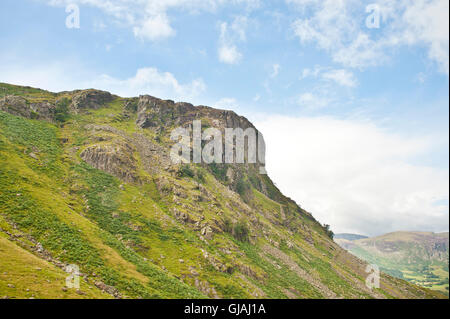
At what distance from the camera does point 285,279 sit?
7106cm

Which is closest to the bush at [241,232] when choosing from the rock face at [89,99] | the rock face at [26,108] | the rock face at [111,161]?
the rock face at [111,161]

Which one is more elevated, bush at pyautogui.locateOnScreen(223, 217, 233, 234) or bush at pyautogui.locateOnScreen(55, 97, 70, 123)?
bush at pyautogui.locateOnScreen(55, 97, 70, 123)

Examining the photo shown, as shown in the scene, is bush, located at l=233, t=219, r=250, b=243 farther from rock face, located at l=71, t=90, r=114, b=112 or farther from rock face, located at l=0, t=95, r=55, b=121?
rock face, located at l=71, t=90, r=114, b=112

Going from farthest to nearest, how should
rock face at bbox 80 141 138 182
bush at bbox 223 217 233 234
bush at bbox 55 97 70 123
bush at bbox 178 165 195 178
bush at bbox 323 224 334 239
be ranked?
bush at bbox 323 224 334 239 → bush at bbox 55 97 70 123 → bush at bbox 178 165 195 178 → bush at bbox 223 217 233 234 → rock face at bbox 80 141 138 182

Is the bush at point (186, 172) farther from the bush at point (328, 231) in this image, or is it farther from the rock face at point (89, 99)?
the bush at point (328, 231)

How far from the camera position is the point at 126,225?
56.1 m

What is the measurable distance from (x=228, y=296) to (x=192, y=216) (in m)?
27.1

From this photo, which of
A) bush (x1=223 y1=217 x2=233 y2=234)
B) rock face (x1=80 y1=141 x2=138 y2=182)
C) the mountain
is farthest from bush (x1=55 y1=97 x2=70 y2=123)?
bush (x1=223 y1=217 x2=233 y2=234)

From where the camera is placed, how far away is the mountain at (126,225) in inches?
1394

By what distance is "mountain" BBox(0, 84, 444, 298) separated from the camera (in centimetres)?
3541

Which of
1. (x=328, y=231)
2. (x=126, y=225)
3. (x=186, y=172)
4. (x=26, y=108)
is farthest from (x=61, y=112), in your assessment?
(x=328, y=231)

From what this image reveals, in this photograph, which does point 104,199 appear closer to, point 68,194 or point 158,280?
point 68,194

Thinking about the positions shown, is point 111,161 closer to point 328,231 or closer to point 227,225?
point 227,225

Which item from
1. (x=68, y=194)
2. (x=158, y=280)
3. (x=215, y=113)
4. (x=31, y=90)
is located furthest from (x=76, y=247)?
(x=215, y=113)
